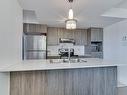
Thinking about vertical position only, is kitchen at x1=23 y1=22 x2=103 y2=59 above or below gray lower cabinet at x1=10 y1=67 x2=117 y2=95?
above

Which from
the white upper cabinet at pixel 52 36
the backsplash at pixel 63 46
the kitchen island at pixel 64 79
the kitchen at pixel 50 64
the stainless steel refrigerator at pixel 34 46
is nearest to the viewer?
the kitchen at pixel 50 64

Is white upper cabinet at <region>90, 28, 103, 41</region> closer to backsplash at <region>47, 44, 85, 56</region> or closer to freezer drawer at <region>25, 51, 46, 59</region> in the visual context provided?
backsplash at <region>47, 44, 85, 56</region>

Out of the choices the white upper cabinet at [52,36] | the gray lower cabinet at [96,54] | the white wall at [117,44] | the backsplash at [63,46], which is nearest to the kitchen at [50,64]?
the white wall at [117,44]

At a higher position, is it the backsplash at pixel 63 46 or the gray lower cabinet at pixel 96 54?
the backsplash at pixel 63 46

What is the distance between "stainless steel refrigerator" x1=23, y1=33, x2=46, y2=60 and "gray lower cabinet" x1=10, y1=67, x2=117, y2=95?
8.36 feet

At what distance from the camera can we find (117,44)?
14.6 ft

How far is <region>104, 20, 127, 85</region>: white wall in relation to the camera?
410cm

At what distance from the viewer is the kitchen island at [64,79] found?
1.99 metres

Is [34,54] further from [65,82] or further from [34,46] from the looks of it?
[65,82]

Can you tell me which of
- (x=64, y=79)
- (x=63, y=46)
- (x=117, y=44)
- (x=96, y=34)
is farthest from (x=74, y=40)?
(x=64, y=79)

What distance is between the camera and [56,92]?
2184 mm

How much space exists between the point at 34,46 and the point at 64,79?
8.73 feet

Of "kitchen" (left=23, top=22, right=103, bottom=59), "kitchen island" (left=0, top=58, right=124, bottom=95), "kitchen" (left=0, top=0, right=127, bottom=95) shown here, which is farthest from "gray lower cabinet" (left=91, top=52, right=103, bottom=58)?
"kitchen island" (left=0, top=58, right=124, bottom=95)

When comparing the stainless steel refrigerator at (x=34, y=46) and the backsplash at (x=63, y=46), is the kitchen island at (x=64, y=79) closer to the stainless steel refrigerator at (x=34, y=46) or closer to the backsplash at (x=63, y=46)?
the stainless steel refrigerator at (x=34, y=46)
